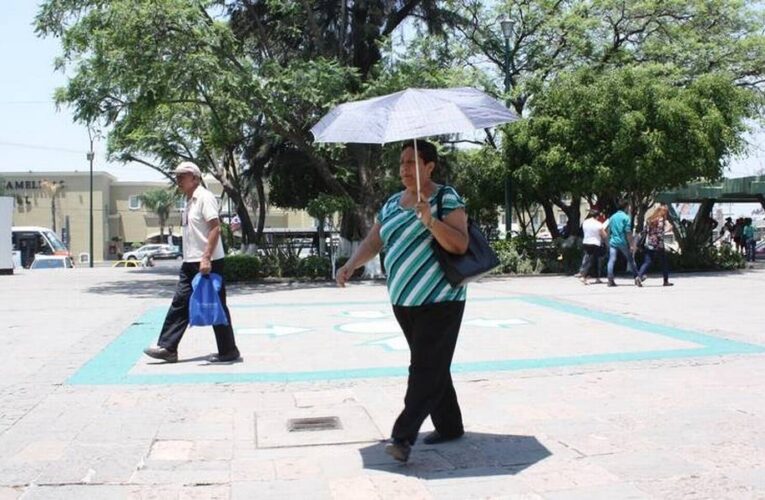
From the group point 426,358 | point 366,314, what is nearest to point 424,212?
point 426,358

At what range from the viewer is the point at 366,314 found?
11.5m

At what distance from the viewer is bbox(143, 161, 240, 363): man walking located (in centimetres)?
698

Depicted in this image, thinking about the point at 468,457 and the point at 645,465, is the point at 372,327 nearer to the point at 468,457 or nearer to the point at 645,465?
the point at 468,457

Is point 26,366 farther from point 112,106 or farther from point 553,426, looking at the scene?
point 112,106

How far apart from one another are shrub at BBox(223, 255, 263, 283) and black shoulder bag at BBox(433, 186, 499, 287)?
16092 mm

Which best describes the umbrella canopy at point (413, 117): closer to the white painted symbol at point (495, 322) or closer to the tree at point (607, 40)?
the white painted symbol at point (495, 322)

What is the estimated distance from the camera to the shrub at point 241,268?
1977cm

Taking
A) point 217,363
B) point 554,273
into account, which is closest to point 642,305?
point 217,363

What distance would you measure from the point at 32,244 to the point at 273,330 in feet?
110

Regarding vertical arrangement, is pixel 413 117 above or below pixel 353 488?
above

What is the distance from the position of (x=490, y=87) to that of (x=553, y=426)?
1776 centimetres

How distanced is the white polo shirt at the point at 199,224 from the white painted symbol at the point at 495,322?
4.09 metres

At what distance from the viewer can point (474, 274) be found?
4031 millimetres

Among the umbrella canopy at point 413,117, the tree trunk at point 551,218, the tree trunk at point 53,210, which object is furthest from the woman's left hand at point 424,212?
the tree trunk at point 53,210
